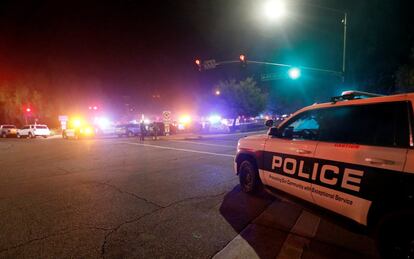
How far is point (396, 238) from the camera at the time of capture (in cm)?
295

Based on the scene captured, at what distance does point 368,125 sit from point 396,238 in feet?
4.42

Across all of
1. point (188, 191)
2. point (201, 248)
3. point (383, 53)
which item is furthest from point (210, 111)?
point (201, 248)

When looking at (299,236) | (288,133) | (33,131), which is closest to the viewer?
(299,236)

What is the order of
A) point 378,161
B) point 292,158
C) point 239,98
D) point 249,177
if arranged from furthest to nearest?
1. point 239,98
2. point 249,177
3. point 292,158
4. point 378,161

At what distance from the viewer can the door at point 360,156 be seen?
2.97 m

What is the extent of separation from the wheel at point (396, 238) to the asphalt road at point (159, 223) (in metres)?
0.58

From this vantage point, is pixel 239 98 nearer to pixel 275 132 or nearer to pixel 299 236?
pixel 275 132

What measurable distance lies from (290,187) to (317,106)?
1.43 m

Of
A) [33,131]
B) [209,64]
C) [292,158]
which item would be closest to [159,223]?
[292,158]

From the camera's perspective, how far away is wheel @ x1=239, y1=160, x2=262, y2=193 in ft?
18.8

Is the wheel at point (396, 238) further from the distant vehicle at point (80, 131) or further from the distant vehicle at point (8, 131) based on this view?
the distant vehicle at point (8, 131)

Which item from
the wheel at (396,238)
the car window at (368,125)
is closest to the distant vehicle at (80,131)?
the car window at (368,125)

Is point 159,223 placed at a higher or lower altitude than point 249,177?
lower

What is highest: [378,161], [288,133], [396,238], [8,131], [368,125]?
[368,125]
